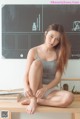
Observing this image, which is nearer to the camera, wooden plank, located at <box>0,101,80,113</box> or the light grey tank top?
wooden plank, located at <box>0,101,80,113</box>

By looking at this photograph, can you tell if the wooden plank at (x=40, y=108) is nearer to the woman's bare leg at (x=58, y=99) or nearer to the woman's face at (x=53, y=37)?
the woman's bare leg at (x=58, y=99)

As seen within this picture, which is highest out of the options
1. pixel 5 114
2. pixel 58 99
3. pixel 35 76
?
pixel 35 76

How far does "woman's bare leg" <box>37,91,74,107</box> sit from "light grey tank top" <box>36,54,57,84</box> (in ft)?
0.38

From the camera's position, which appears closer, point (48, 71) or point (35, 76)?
point (35, 76)

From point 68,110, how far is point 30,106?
0.24m

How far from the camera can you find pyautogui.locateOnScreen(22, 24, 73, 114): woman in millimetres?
1634

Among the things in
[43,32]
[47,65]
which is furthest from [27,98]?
[43,32]

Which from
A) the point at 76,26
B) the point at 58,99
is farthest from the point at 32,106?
the point at 76,26

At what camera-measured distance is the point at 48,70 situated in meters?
1.75

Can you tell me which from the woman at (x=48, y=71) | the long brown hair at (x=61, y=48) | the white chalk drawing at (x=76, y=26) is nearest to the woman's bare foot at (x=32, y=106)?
the woman at (x=48, y=71)

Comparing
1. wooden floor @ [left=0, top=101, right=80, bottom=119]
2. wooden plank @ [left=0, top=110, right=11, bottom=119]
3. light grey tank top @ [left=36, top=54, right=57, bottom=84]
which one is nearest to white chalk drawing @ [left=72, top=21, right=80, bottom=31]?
Result: light grey tank top @ [left=36, top=54, right=57, bottom=84]

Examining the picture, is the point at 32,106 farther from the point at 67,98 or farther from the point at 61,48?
the point at 61,48

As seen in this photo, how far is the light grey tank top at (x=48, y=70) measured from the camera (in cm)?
173

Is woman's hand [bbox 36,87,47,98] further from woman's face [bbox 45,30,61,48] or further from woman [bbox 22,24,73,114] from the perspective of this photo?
woman's face [bbox 45,30,61,48]
